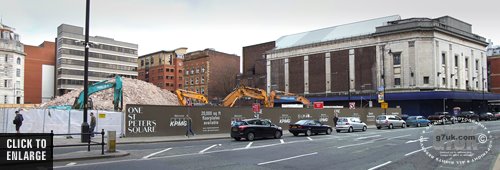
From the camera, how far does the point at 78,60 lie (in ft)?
386

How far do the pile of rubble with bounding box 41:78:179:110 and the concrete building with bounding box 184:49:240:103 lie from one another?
2194 inches

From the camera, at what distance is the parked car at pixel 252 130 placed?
25.7 metres

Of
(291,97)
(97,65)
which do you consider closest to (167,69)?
(97,65)

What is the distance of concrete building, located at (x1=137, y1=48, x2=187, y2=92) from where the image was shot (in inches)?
5527

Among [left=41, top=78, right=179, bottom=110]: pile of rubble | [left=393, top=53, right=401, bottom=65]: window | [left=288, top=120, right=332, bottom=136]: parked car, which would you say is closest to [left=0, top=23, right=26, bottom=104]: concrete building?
[left=41, top=78, right=179, bottom=110]: pile of rubble

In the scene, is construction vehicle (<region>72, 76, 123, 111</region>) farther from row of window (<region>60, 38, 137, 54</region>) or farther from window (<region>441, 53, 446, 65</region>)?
row of window (<region>60, 38, 137, 54</region>)

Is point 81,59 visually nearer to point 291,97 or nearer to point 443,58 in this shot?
point 291,97

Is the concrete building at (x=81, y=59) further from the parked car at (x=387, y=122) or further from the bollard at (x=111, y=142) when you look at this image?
the bollard at (x=111, y=142)

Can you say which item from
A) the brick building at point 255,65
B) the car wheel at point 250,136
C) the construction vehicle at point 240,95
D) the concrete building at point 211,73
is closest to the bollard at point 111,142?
the car wheel at point 250,136

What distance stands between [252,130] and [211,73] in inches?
3312

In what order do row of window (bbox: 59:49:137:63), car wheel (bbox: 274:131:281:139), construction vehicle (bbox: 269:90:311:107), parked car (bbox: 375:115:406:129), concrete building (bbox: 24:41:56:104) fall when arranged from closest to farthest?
1. car wheel (bbox: 274:131:281:139)
2. parked car (bbox: 375:115:406:129)
3. construction vehicle (bbox: 269:90:311:107)
4. row of window (bbox: 59:49:137:63)
5. concrete building (bbox: 24:41:56:104)

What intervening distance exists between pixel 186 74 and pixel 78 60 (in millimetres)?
31157

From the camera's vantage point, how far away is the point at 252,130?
1027 inches

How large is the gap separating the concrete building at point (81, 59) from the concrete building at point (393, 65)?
5707cm
